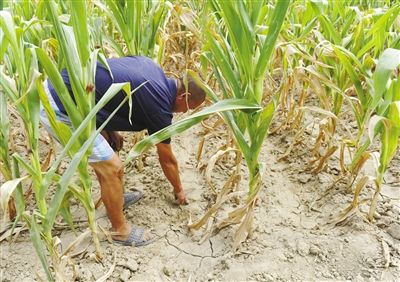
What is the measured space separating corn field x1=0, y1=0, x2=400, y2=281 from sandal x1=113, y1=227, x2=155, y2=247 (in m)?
0.02

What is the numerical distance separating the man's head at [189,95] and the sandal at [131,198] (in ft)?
1.61

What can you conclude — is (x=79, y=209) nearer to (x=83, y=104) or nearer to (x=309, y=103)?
(x=83, y=104)

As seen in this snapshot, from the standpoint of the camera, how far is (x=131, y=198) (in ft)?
6.86

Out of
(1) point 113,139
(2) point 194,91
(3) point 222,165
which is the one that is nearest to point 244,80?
(2) point 194,91

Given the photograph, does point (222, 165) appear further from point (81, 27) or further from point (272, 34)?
point (81, 27)

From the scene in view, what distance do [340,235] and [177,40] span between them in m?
1.77

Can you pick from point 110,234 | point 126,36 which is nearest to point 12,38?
point 110,234

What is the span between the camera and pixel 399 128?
1.55 m

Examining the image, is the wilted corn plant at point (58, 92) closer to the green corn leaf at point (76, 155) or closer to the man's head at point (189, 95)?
the green corn leaf at point (76, 155)

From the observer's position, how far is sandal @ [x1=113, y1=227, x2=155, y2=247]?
183 cm

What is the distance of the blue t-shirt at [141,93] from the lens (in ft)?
5.86

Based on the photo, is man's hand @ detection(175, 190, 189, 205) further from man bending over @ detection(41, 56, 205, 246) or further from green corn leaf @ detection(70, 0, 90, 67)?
green corn leaf @ detection(70, 0, 90, 67)

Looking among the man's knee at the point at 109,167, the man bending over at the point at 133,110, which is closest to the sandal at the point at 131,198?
the man bending over at the point at 133,110

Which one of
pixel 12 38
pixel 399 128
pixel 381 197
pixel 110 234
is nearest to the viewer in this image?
pixel 12 38
